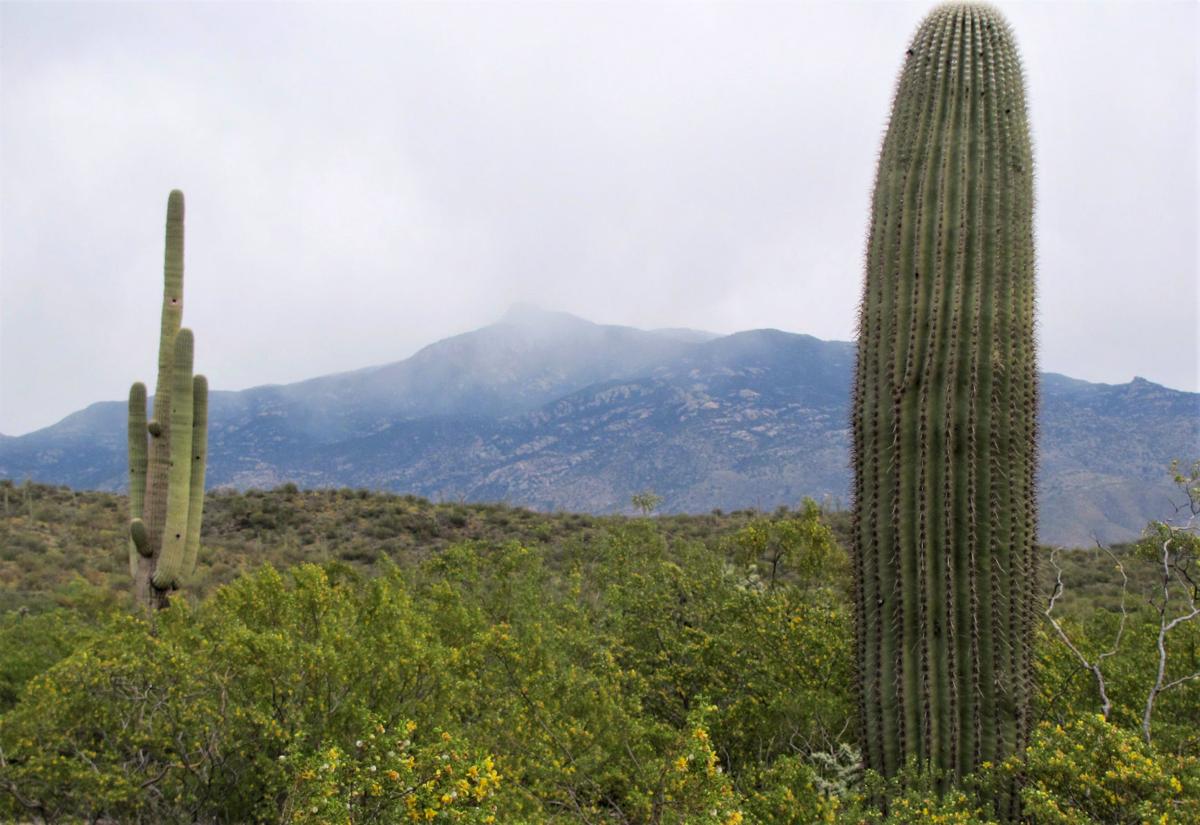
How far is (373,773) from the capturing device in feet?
14.0

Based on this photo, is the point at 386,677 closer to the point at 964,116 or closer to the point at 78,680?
the point at 78,680

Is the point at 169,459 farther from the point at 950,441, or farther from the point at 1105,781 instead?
the point at 1105,781

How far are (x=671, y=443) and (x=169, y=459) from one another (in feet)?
318

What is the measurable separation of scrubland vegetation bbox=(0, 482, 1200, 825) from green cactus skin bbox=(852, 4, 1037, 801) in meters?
0.48

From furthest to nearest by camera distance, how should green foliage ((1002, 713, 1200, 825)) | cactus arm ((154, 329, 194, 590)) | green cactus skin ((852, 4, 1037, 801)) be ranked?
1. cactus arm ((154, 329, 194, 590))
2. green cactus skin ((852, 4, 1037, 801))
3. green foliage ((1002, 713, 1200, 825))

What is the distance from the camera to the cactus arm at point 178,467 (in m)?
10.7

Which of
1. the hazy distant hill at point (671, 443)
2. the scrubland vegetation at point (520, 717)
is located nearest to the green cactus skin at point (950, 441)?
the scrubland vegetation at point (520, 717)

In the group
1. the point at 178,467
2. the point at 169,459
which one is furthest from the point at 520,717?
the point at 169,459

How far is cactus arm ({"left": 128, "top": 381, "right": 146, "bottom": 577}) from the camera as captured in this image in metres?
11.4

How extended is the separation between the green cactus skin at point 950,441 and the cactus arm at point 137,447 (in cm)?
914

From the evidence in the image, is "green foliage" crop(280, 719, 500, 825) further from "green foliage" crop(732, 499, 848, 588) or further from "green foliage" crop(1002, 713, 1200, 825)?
"green foliage" crop(732, 499, 848, 588)

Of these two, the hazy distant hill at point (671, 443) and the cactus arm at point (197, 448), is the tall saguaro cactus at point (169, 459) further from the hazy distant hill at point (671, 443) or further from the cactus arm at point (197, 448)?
the hazy distant hill at point (671, 443)

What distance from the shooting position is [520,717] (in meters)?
6.03

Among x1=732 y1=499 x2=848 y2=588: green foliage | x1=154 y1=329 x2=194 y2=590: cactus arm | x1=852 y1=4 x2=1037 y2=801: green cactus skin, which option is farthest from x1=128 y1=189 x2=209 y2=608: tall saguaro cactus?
x1=852 y1=4 x2=1037 y2=801: green cactus skin
